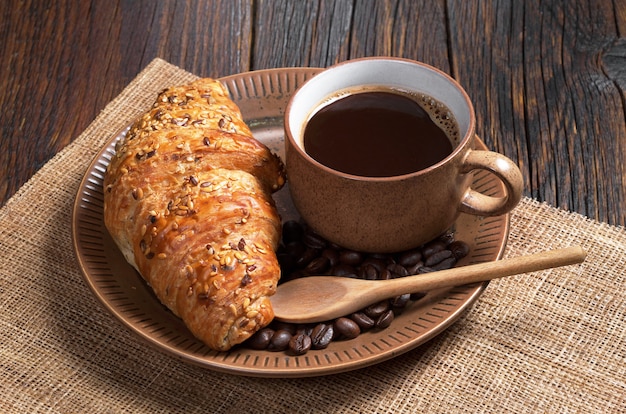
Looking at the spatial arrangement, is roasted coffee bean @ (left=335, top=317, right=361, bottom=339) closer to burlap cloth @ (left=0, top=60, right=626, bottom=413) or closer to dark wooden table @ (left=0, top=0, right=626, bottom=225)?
burlap cloth @ (left=0, top=60, right=626, bottom=413)

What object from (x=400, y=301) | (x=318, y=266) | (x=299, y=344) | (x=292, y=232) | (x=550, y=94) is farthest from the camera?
(x=550, y=94)

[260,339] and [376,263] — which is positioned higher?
[376,263]

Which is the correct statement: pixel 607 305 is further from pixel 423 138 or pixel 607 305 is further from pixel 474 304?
pixel 423 138

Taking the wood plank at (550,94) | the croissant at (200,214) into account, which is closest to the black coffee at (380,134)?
the croissant at (200,214)

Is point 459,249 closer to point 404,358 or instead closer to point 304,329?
point 404,358

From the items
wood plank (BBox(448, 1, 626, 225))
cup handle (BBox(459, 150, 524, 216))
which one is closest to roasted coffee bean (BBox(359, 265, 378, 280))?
cup handle (BBox(459, 150, 524, 216))

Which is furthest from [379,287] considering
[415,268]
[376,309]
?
[415,268]

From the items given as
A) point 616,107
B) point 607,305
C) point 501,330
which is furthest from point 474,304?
point 616,107
